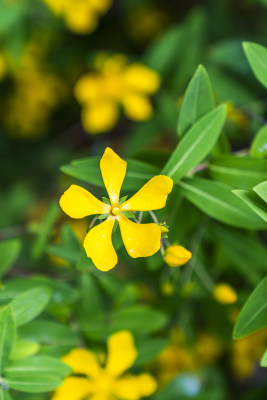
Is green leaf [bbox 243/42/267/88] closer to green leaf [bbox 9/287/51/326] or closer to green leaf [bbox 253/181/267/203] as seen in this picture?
green leaf [bbox 253/181/267/203]

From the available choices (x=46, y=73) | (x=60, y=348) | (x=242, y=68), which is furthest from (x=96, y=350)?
(x=46, y=73)

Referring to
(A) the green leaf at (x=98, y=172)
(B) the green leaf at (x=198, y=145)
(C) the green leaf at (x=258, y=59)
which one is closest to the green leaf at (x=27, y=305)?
(A) the green leaf at (x=98, y=172)

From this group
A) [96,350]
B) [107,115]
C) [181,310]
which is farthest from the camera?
[107,115]

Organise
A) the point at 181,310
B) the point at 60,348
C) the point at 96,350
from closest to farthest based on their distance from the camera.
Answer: the point at 60,348, the point at 96,350, the point at 181,310

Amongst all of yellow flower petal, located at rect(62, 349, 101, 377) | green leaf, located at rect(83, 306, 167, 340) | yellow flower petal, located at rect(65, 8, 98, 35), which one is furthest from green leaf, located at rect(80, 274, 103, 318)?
yellow flower petal, located at rect(65, 8, 98, 35)

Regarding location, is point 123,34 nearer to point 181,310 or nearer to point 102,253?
point 181,310

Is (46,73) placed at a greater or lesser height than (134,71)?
lesser

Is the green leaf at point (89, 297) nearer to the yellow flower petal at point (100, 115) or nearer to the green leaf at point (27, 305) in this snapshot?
the green leaf at point (27, 305)
